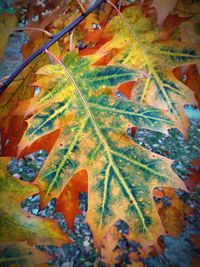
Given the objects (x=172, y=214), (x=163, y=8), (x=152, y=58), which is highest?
(x=163, y=8)

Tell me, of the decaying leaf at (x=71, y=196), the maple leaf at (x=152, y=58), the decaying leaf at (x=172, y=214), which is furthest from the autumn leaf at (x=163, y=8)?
the decaying leaf at (x=172, y=214)

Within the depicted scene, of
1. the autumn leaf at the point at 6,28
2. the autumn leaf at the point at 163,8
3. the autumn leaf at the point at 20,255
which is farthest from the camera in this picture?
the autumn leaf at the point at 6,28

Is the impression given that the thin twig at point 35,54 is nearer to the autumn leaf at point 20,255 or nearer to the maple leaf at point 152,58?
the maple leaf at point 152,58

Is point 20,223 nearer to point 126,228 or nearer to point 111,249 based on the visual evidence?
point 111,249

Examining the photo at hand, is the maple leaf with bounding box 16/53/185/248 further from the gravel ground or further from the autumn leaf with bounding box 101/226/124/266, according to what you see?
the autumn leaf with bounding box 101/226/124/266

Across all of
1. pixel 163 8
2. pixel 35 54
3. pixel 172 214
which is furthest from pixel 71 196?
pixel 172 214

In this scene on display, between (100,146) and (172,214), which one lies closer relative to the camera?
(100,146)

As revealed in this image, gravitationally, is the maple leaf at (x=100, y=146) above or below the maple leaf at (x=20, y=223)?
above
